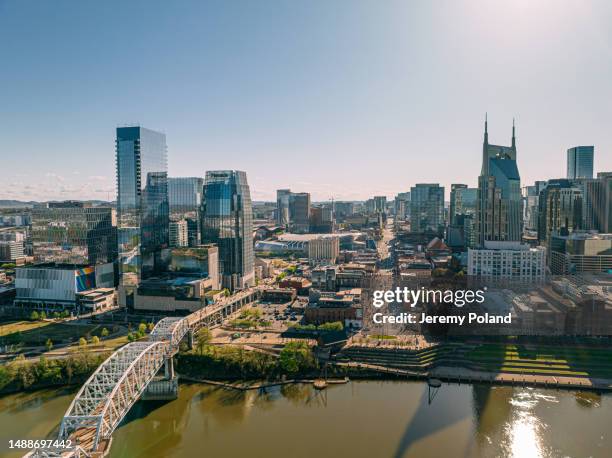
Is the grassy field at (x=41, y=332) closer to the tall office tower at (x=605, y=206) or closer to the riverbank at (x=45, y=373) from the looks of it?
the riverbank at (x=45, y=373)

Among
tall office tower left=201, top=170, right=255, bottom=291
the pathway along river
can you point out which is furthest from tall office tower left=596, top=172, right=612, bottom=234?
tall office tower left=201, top=170, right=255, bottom=291

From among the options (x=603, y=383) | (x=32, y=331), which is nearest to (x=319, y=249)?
(x=32, y=331)

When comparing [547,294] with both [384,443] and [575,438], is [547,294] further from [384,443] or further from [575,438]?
[384,443]

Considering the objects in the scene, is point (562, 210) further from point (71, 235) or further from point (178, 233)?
point (71, 235)

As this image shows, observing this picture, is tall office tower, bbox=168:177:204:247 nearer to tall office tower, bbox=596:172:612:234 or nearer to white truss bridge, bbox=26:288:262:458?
white truss bridge, bbox=26:288:262:458

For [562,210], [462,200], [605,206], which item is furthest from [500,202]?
[462,200]

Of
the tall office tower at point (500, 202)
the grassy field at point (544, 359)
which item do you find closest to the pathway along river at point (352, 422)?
the grassy field at point (544, 359)
